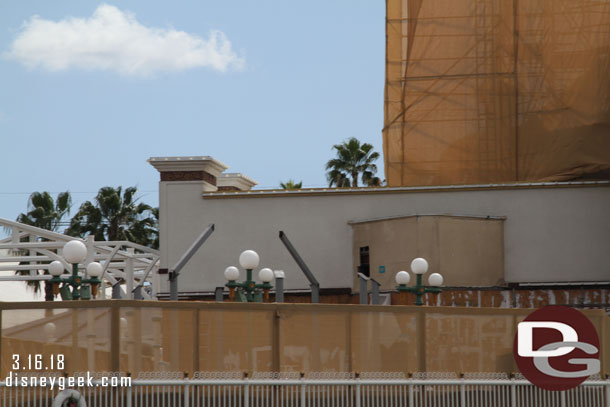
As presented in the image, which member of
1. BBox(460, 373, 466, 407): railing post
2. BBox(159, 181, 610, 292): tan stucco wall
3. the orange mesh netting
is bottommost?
BBox(460, 373, 466, 407): railing post

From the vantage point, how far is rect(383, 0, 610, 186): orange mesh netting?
40375 mm

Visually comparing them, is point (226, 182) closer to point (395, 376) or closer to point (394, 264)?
point (394, 264)

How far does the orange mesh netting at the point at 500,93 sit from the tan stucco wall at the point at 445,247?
468cm

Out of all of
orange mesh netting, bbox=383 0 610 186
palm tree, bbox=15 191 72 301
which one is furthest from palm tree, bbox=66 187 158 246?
orange mesh netting, bbox=383 0 610 186

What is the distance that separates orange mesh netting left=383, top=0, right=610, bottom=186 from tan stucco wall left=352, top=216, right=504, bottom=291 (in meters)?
4.68

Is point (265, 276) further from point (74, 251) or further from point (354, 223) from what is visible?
point (354, 223)

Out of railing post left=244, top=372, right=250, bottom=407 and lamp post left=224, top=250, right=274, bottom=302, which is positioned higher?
lamp post left=224, top=250, right=274, bottom=302

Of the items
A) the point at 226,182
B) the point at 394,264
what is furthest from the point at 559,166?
the point at 226,182

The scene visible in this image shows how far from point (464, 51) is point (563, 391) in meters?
23.8

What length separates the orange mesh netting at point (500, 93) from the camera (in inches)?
1590

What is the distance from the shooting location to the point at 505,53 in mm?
41344

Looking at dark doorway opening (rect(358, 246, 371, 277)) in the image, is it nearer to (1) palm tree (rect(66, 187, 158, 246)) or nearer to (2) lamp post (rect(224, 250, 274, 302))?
(2) lamp post (rect(224, 250, 274, 302))

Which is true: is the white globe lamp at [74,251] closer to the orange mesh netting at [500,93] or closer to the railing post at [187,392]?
the railing post at [187,392]

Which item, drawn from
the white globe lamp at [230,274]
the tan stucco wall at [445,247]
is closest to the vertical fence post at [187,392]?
the white globe lamp at [230,274]
